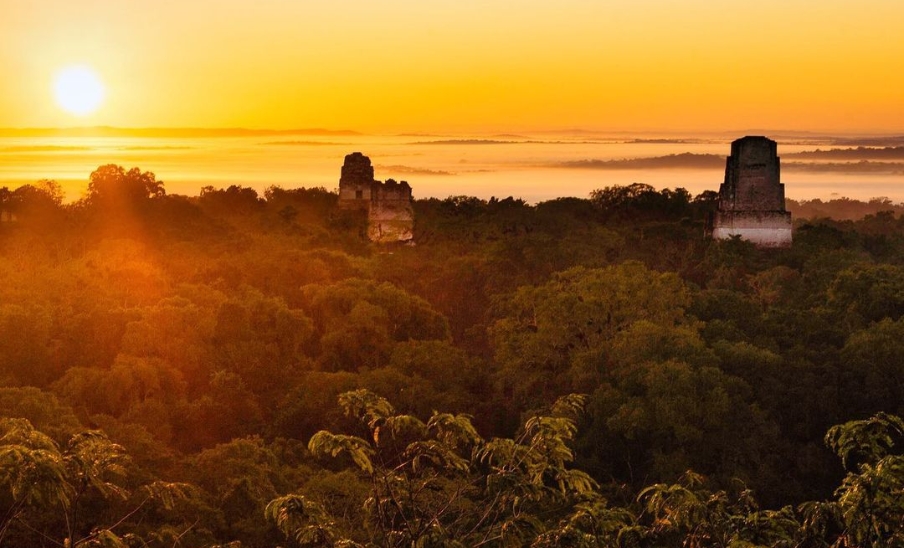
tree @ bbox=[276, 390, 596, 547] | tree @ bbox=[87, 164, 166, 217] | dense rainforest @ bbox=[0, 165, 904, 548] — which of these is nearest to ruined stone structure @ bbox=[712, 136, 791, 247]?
dense rainforest @ bbox=[0, 165, 904, 548]

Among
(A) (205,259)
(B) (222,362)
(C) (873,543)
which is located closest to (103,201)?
(A) (205,259)

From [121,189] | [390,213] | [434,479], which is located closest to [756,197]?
[390,213]

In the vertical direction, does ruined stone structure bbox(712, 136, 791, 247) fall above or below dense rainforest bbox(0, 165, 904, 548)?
above

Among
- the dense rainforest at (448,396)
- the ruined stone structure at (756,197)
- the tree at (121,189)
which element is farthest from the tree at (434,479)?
the tree at (121,189)

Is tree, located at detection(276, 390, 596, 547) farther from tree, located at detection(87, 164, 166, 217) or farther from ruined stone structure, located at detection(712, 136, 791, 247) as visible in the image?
tree, located at detection(87, 164, 166, 217)

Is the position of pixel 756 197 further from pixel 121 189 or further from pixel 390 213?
pixel 121 189

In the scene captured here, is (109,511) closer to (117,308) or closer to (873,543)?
(873,543)
